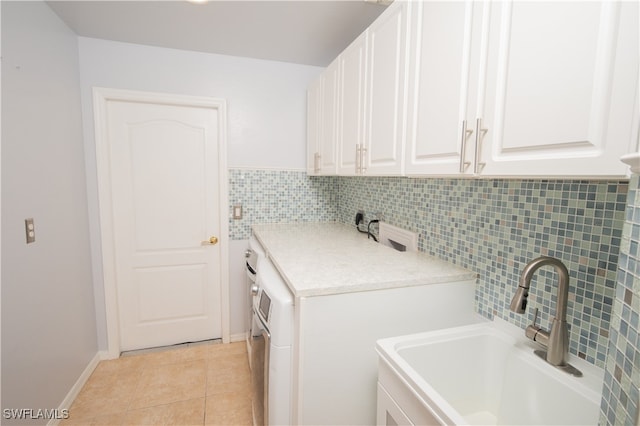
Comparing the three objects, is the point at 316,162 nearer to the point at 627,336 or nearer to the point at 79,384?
the point at 627,336

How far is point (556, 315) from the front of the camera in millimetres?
901

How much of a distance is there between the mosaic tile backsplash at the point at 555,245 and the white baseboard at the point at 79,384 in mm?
2295

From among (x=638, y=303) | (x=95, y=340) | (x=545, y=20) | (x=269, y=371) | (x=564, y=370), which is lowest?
(x=95, y=340)

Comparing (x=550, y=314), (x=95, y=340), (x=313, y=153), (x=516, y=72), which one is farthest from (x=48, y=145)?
(x=550, y=314)

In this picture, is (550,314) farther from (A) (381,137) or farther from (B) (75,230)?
(B) (75,230)

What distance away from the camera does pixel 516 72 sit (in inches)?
30.5

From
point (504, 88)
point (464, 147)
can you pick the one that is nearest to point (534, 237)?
point (464, 147)

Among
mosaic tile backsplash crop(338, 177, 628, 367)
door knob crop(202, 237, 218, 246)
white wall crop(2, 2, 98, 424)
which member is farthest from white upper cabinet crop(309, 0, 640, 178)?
white wall crop(2, 2, 98, 424)

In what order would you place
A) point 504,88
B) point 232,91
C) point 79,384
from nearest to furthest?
point 504,88
point 79,384
point 232,91

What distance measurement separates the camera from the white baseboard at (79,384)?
5.79ft

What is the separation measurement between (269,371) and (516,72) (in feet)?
4.33

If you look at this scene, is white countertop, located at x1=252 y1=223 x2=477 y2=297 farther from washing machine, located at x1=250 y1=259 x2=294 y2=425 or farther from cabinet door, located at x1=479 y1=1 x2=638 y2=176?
cabinet door, located at x1=479 y1=1 x2=638 y2=176

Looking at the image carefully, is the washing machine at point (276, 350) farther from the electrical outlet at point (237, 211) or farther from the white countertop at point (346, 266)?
the electrical outlet at point (237, 211)

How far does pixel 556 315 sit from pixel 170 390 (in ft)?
7.27
